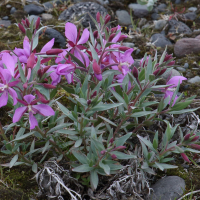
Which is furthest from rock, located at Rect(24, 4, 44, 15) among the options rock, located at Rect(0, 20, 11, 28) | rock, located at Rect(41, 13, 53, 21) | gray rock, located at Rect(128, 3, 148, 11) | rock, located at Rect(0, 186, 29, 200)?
rock, located at Rect(0, 186, 29, 200)

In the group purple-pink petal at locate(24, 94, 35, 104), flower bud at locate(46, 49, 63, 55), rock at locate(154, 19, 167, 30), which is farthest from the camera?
rock at locate(154, 19, 167, 30)

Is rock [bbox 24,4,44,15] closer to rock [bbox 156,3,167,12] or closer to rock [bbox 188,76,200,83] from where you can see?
rock [bbox 156,3,167,12]

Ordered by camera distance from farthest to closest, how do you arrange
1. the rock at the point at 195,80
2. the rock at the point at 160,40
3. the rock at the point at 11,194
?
the rock at the point at 160,40 < the rock at the point at 195,80 < the rock at the point at 11,194

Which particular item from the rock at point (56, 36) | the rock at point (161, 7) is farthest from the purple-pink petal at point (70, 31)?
the rock at point (161, 7)

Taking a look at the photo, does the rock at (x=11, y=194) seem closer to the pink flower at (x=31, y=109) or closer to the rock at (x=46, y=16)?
the pink flower at (x=31, y=109)

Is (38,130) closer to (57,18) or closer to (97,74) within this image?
(97,74)

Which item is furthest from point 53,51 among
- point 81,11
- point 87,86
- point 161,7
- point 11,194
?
point 161,7
